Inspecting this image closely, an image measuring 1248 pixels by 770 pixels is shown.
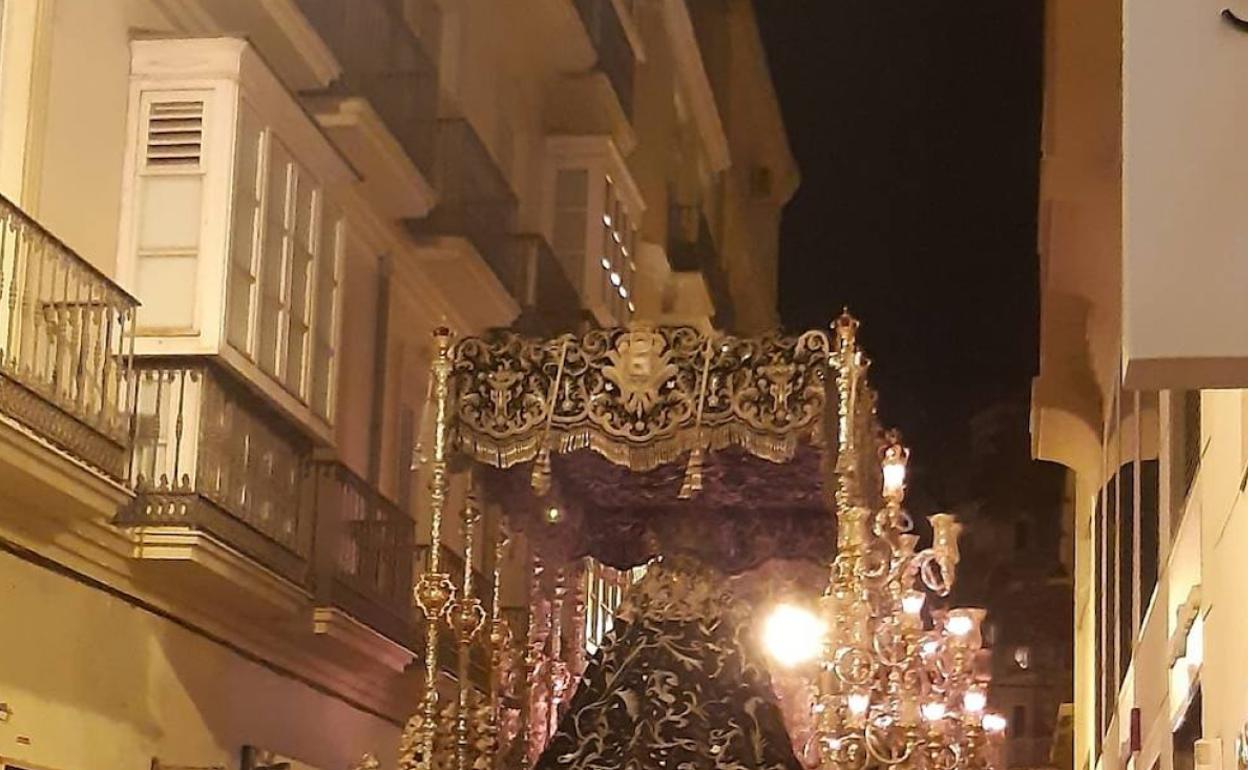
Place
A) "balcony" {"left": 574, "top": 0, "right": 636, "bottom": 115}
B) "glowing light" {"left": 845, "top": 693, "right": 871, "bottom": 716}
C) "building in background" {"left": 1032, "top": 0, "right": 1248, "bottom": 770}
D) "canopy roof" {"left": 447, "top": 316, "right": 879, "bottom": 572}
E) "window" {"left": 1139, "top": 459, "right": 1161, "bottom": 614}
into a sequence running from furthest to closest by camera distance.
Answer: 1. "balcony" {"left": 574, "top": 0, "right": 636, "bottom": 115}
2. "window" {"left": 1139, "top": 459, "right": 1161, "bottom": 614}
3. "canopy roof" {"left": 447, "top": 316, "right": 879, "bottom": 572}
4. "glowing light" {"left": 845, "top": 693, "right": 871, "bottom": 716}
5. "building in background" {"left": 1032, "top": 0, "right": 1248, "bottom": 770}

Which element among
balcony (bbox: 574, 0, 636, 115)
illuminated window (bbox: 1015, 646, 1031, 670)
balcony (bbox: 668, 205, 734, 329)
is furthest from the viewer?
illuminated window (bbox: 1015, 646, 1031, 670)

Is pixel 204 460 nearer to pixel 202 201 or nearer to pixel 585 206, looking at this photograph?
pixel 202 201

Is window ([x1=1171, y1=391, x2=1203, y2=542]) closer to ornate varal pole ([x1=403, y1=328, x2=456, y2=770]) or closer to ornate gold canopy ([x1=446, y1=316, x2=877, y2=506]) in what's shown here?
ornate gold canopy ([x1=446, y1=316, x2=877, y2=506])

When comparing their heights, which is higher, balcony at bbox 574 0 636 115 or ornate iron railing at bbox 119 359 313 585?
balcony at bbox 574 0 636 115

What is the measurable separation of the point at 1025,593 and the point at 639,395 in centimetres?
2389

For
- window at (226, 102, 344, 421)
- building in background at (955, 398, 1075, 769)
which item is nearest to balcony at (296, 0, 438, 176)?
window at (226, 102, 344, 421)

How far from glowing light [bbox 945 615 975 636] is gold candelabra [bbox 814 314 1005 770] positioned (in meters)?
0.45

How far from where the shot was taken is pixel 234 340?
12641 millimetres

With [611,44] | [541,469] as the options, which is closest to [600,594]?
[541,469]

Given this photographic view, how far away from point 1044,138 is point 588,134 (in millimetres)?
8222

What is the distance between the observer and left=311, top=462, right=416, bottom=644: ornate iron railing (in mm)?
14125

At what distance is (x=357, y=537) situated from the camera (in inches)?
584

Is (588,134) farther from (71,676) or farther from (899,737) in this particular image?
(899,737)

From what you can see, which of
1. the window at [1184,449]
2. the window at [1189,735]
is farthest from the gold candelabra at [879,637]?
the window at [1184,449]
